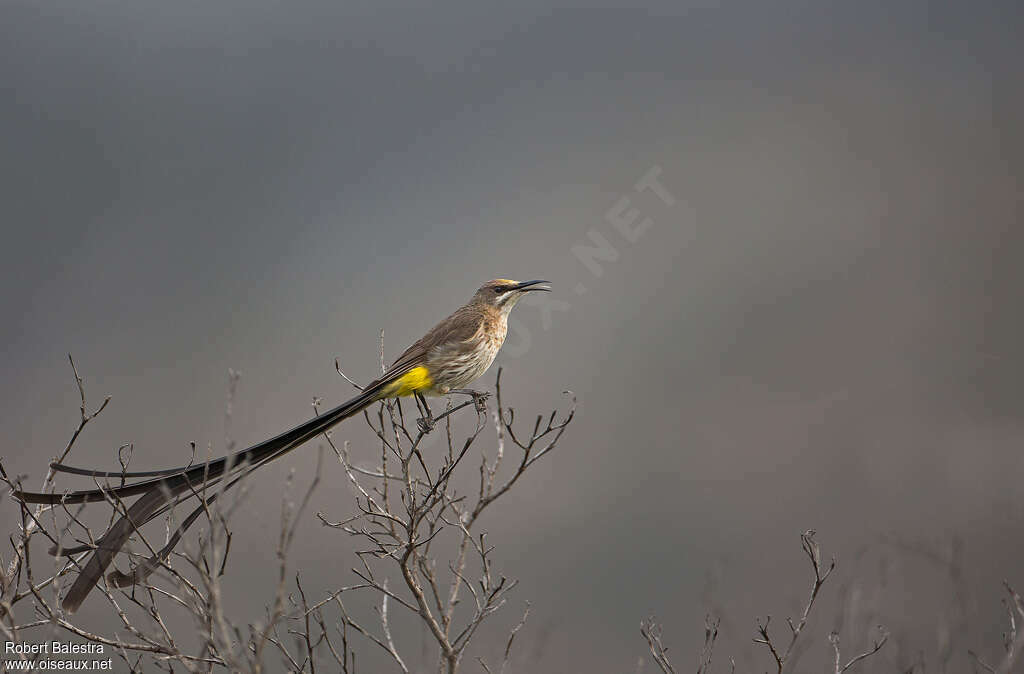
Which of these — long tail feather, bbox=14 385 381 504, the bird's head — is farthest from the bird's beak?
long tail feather, bbox=14 385 381 504

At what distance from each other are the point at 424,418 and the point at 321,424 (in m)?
0.77

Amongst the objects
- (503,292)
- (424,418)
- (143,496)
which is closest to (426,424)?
(424,418)

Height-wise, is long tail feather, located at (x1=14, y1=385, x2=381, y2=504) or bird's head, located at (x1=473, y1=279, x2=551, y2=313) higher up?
bird's head, located at (x1=473, y1=279, x2=551, y2=313)

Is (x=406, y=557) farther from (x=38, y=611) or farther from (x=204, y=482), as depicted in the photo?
(x=38, y=611)

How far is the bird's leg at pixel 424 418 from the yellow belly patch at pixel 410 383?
0.05 m

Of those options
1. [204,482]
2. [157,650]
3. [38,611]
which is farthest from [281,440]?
[38,611]

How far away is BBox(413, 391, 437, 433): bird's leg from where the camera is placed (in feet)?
11.1

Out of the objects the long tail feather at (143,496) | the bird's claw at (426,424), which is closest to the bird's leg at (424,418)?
the bird's claw at (426,424)

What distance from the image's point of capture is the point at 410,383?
11.2ft

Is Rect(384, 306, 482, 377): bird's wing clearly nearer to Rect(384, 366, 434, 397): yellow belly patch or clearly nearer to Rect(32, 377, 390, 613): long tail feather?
Rect(384, 366, 434, 397): yellow belly patch

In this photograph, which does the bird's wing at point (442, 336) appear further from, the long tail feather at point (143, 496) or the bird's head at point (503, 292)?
the long tail feather at point (143, 496)

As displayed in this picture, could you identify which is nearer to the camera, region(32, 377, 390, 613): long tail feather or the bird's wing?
region(32, 377, 390, 613): long tail feather

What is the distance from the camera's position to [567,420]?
2607mm

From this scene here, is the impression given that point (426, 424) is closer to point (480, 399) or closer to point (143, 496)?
point (480, 399)
